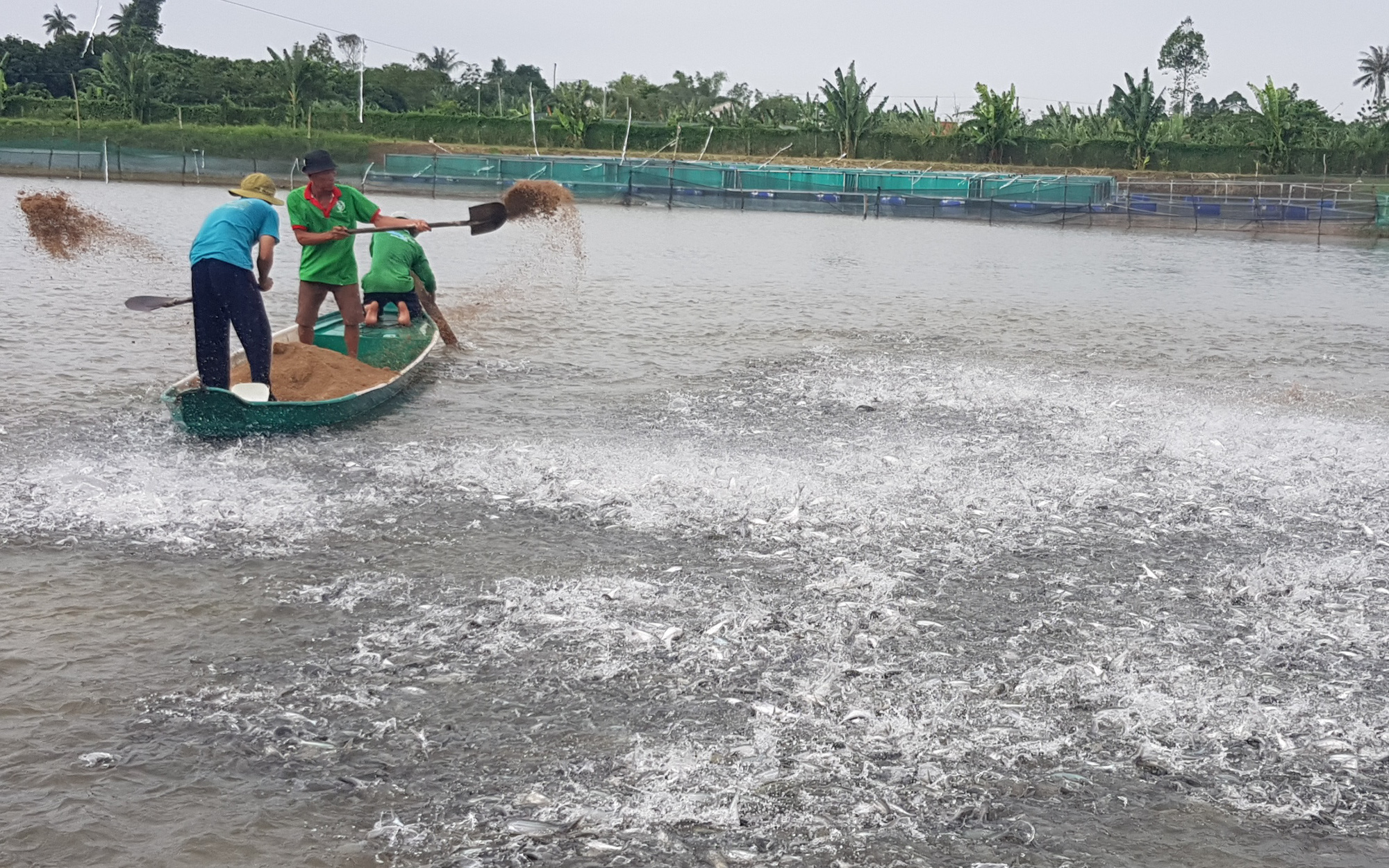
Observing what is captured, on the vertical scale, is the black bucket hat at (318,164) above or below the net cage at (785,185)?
below

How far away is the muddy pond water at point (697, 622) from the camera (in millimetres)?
4312

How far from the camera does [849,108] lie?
57.7 m

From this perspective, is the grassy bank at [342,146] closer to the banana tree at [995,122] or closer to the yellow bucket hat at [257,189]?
the banana tree at [995,122]

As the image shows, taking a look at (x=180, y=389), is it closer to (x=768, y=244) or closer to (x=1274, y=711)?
(x=1274, y=711)

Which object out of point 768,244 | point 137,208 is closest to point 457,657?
point 768,244

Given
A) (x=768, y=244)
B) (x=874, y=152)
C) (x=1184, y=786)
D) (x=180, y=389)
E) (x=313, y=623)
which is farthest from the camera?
(x=874, y=152)

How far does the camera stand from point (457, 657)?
18.1 feet

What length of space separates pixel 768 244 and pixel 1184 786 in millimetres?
28041

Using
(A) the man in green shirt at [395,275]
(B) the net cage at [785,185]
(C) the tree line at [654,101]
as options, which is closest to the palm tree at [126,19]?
(C) the tree line at [654,101]

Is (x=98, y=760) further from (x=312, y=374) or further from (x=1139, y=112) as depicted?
(x=1139, y=112)

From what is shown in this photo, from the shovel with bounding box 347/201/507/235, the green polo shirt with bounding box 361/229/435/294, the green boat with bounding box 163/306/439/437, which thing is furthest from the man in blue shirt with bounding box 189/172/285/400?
the shovel with bounding box 347/201/507/235

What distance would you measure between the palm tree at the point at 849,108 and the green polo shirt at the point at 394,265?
47.8m

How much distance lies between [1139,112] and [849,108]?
1328 centimetres

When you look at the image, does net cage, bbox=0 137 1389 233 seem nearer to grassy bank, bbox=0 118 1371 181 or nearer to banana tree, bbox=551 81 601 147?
grassy bank, bbox=0 118 1371 181
